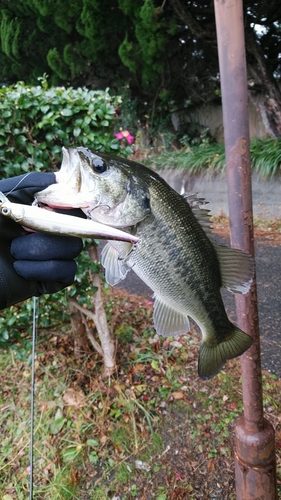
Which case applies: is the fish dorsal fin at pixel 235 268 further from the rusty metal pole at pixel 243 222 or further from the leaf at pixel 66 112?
the leaf at pixel 66 112

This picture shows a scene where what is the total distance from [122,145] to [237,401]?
235cm

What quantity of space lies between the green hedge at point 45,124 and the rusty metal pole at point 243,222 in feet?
4.32

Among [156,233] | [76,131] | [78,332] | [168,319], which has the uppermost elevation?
[76,131]

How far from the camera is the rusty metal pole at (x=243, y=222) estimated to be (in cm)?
141

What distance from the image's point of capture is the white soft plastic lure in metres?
1.07

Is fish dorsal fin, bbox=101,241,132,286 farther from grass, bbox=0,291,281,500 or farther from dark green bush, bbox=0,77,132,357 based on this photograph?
grass, bbox=0,291,281,500

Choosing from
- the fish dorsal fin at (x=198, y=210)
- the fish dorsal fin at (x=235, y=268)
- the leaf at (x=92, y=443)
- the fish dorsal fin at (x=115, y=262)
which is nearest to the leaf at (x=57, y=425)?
the leaf at (x=92, y=443)

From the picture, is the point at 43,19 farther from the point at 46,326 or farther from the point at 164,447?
the point at 164,447

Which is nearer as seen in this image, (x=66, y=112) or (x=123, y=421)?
(x=66, y=112)

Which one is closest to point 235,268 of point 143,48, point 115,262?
point 115,262

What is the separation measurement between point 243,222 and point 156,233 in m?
0.50

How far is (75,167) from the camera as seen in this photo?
4.13 feet

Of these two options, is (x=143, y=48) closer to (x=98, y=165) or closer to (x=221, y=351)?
(x=98, y=165)

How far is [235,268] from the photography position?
1340 mm
